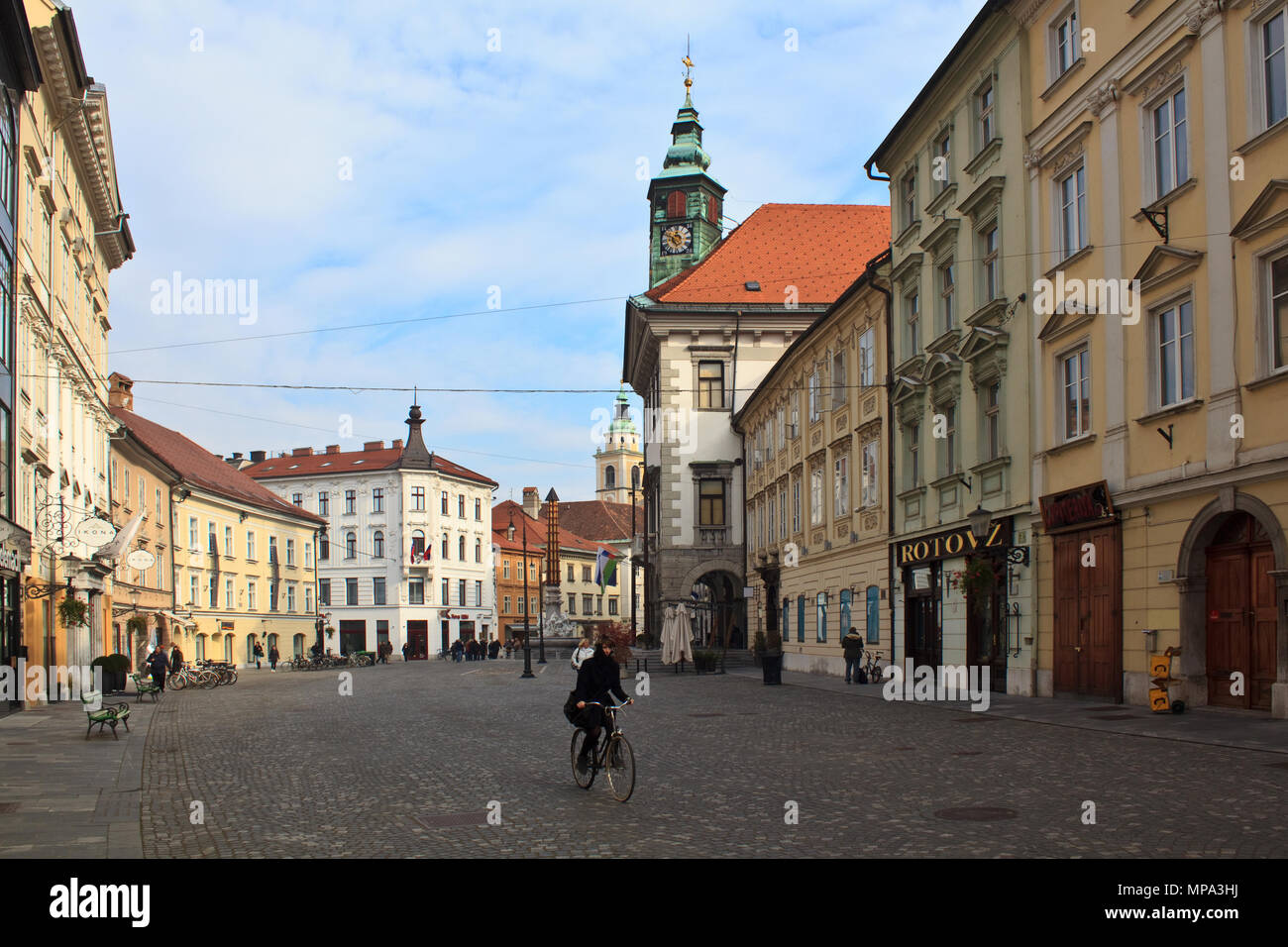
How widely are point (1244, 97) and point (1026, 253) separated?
272 inches

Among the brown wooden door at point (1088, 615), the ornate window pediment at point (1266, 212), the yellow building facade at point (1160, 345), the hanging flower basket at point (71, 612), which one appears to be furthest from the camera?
the hanging flower basket at point (71, 612)

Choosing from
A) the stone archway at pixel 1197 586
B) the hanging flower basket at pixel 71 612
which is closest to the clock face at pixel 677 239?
the hanging flower basket at pixel 71 612

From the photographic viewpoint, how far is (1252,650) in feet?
57.7

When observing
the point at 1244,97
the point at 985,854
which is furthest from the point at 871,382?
the point at 985,854

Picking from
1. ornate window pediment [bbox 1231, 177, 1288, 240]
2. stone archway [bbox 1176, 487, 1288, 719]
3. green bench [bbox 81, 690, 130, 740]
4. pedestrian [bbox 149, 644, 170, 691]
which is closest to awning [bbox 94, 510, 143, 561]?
pedestrian [bbox 149, 644, 170, 691]

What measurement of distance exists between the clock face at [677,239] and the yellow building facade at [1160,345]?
45702mm

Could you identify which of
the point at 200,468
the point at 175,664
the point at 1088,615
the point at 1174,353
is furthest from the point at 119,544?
the point at 200,468

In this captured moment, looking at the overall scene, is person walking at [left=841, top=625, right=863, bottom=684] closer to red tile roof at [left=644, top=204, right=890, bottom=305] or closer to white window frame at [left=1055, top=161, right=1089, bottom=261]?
white window frame at [left=1055, top=161, right=1089, bottom=261]

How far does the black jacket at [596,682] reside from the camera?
40.7ft

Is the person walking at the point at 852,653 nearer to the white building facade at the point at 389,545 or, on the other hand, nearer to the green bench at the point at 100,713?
the green bench at the point at 100,713

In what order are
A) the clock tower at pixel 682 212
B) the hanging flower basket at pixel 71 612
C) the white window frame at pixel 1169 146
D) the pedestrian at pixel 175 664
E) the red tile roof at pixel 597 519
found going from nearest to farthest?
the white window frame at pixel 1169 146 < the hanging flower basket at pixel 71 612 < the pedestrian at pixel 175 664 < the clock tower at pixel 682 212 < the red tile roof at pixel 597 519

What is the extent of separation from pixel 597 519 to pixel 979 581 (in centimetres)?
11932

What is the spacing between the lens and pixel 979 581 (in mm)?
24266
